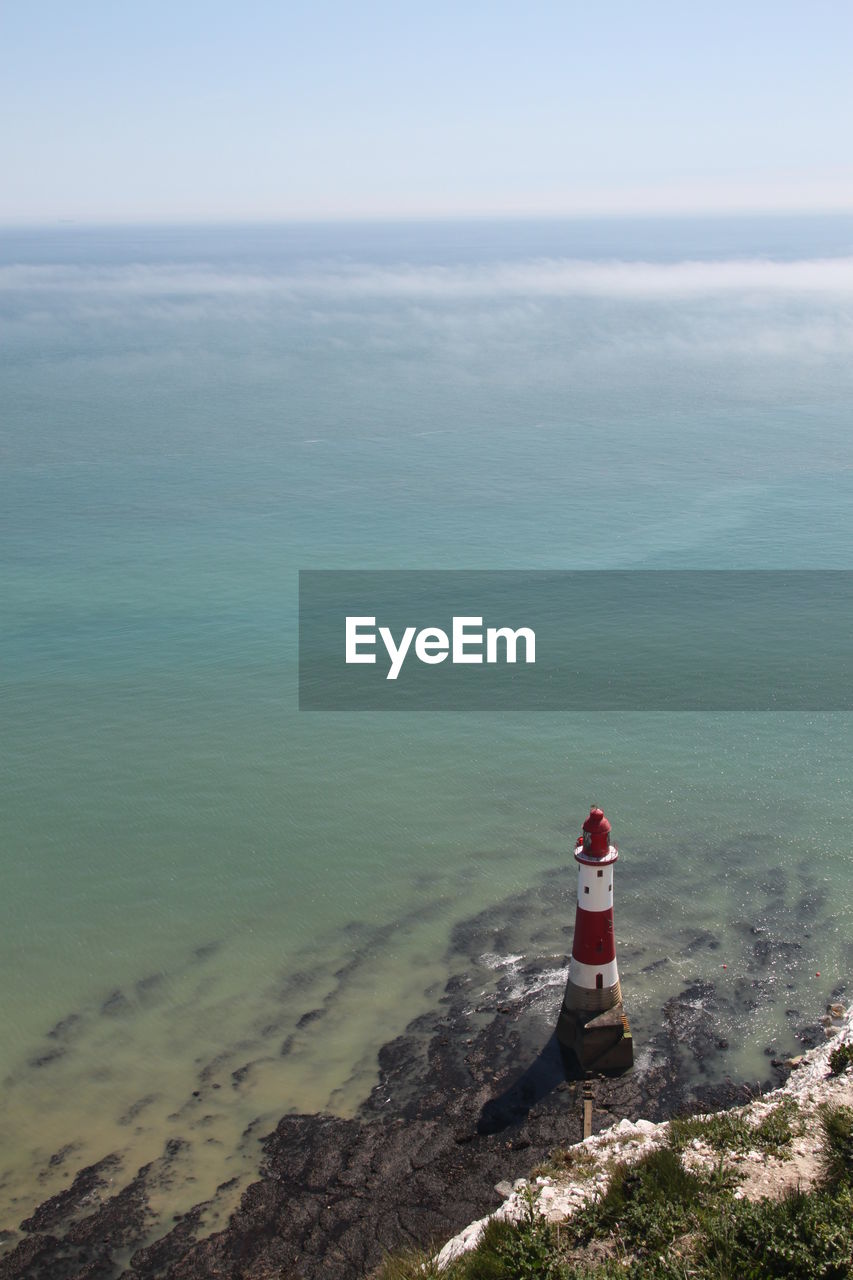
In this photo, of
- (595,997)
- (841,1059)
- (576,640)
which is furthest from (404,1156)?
(576,640)

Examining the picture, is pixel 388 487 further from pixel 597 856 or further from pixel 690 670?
pixel 597 856

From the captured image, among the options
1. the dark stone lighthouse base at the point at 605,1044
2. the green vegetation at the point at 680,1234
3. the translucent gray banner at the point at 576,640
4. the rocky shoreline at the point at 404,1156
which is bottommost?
the rocky shoreline at the point at 404,1156

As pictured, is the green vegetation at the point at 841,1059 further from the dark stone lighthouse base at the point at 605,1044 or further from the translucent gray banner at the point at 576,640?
the translucent gray banner at the point at 576,640

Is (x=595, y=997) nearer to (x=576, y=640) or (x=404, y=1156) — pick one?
(x=404, y=1156)

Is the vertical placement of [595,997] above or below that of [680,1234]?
above

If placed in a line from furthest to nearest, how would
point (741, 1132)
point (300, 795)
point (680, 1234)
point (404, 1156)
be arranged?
point (300, 795), point (404, 1156), point (741, 1132), point (680, 1234)

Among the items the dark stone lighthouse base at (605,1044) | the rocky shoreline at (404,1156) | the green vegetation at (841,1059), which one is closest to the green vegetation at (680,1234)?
the rocky shoreline at (404,1156)

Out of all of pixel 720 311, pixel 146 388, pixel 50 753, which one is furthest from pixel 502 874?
pixel 720 311
